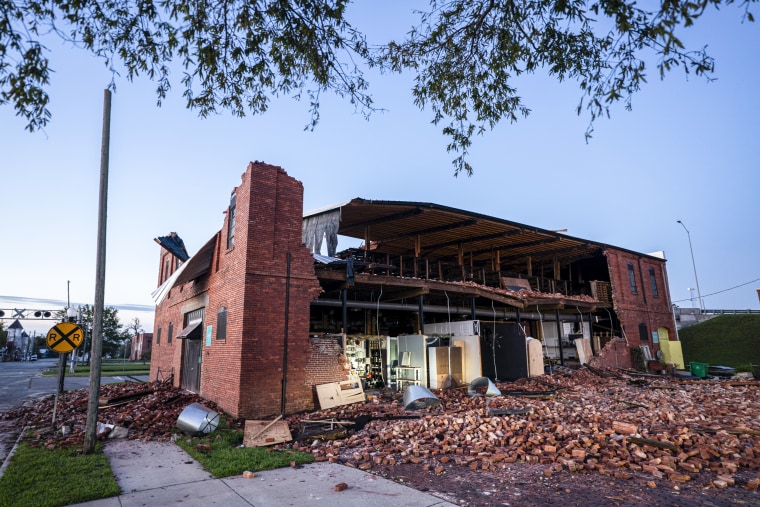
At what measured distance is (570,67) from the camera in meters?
6.40

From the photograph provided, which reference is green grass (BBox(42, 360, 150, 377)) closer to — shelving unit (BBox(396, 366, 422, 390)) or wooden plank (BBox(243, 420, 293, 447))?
shelving unit (BBox(396, 366, 422, 390))

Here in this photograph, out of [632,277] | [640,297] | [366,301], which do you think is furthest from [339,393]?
[640,297]

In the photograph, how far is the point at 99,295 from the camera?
7758 millimetres

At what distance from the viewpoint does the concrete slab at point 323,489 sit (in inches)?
211

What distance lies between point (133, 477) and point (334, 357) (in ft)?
22.3

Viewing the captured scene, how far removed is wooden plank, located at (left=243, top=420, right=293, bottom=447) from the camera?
339 inches

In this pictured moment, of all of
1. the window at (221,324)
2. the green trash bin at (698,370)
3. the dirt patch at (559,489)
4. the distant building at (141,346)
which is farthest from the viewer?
the distant building at (141,346)

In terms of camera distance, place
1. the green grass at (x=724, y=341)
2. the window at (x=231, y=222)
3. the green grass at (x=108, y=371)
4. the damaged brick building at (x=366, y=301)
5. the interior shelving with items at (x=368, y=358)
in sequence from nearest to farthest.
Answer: the damaged brick building at (x=366, y=301) < the window at (x=231, y=222) < the interior shelving with items at (x=368, y=358) < the green grass at (x=724, y=341) < the green grass at (x=108, y=371)

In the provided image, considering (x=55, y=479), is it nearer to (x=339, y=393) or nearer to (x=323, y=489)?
(x=323, y=489)

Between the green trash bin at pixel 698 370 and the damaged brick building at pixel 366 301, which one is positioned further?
the green trash bin at pixel 698 370

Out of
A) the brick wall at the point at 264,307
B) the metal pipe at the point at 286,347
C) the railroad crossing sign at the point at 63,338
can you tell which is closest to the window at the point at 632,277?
the brick wall at the point at 264,307

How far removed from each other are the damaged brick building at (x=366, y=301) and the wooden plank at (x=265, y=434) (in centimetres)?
209

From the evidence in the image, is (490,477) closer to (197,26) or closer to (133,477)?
(133,477)

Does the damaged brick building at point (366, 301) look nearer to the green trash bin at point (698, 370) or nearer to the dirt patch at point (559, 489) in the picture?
the green trash bin at point (698, 370)
